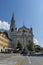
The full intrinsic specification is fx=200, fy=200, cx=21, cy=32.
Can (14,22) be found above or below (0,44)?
above

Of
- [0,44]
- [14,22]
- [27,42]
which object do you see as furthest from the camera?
[14,22]

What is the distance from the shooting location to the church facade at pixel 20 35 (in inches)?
5999

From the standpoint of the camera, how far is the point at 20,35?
15438cm

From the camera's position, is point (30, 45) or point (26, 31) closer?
point (30, 45)

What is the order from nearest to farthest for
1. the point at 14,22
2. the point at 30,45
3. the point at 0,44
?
the point at 0,44
the point at 30,45
the point at 14,22

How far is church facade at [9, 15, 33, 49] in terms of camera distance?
15238cm

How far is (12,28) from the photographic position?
518ft

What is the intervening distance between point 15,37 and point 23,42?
7.63 m

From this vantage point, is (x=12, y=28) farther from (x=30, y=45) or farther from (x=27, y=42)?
(x=30, y=45)

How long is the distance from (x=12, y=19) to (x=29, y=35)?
23771mm

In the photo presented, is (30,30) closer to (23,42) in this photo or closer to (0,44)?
(23,42)

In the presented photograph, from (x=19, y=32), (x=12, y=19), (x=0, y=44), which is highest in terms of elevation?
(x=12, y=19)

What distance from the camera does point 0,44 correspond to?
11819cm

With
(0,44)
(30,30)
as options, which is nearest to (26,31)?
(30,30)
